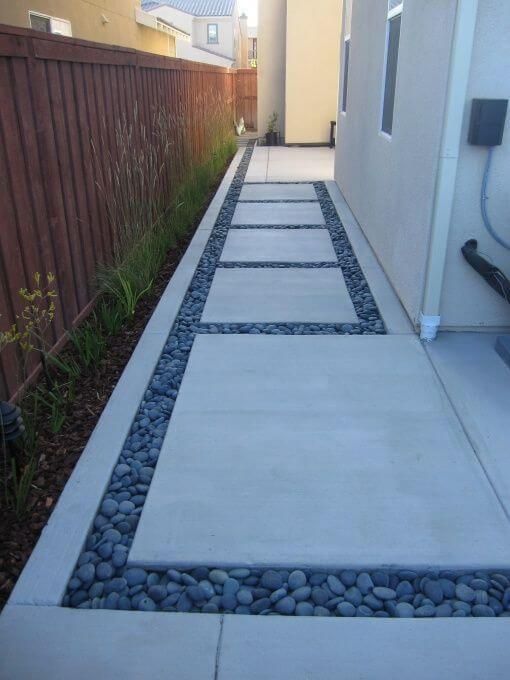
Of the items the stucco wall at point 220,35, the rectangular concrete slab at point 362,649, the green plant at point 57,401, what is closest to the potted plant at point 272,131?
the green plant at point 57,401

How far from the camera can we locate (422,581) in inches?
82.0

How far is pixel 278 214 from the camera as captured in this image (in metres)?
7.36

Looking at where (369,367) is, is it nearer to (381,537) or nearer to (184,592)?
(381,537)

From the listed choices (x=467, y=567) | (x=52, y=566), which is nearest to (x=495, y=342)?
(x=467, y=567)

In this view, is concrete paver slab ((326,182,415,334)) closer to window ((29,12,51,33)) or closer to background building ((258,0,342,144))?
window ((29,12,51,33))

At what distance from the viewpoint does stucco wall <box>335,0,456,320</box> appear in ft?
11.7

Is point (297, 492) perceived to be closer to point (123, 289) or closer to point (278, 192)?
point (123, 289)

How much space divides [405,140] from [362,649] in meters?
3.48

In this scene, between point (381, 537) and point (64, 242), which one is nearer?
point (381, 537)

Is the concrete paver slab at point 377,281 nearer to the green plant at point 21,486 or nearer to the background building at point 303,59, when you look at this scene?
the green plant at point 21,486

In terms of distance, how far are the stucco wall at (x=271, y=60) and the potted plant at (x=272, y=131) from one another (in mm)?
165

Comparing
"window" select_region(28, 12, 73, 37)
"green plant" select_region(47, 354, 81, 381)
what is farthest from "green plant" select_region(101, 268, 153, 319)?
"window" select_region(28, 12, 73, 37)

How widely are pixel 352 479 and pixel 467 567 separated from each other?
58cm

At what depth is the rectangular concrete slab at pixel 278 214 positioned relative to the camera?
700 centimetres
